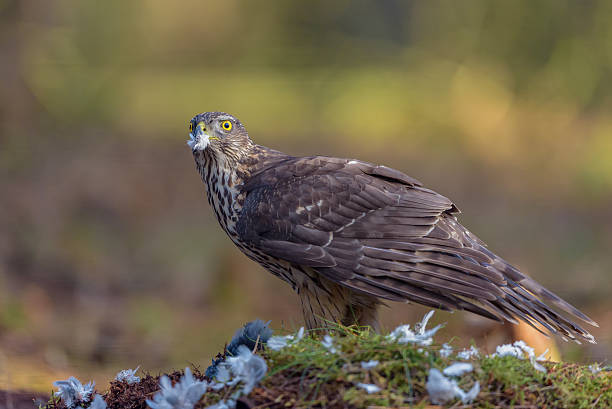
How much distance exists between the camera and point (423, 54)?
16.2 m

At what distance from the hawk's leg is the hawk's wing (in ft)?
0.89

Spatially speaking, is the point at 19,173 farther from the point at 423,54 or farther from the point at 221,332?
the point at 423,54

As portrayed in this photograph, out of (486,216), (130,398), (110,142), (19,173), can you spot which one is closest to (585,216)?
(486,216)

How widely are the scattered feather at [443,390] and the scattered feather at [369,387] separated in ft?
0.60

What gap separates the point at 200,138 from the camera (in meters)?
4.57

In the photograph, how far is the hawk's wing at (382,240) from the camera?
3783 millimetres

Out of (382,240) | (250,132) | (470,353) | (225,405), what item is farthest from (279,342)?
(250,132)

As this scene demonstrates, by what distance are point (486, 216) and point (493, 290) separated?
7.19m

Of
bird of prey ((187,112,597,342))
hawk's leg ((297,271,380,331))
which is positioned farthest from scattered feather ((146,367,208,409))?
hawk's leg ((297,271,380,331))

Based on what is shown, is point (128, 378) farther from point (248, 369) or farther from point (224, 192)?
point (224, 192)

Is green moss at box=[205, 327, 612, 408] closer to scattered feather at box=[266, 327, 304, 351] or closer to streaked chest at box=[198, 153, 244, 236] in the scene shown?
scattered feather at box=[266, 327, 304, 351]

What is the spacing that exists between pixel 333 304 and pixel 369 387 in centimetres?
153

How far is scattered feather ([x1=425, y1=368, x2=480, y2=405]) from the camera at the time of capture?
8.72 ft

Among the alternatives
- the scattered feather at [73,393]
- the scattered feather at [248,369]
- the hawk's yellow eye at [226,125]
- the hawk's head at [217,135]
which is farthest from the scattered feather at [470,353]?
the hawk's yellow eye at [226,125]
